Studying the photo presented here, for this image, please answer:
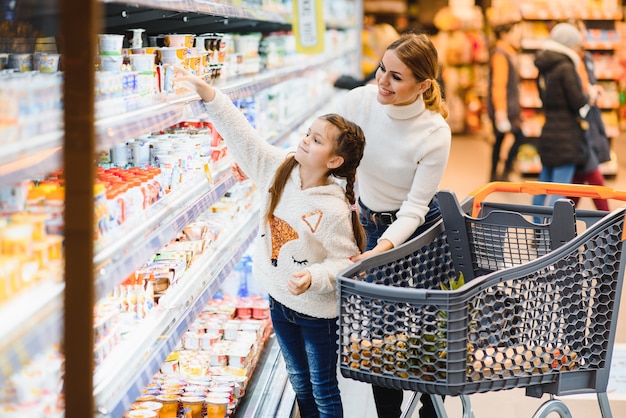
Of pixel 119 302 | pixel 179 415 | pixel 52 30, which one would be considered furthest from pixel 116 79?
pixel 179 415

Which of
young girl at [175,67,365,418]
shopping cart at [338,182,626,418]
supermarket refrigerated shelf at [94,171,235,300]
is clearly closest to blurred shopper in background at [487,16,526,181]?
supermarket refrigerated shelf at [94,171,235,300]

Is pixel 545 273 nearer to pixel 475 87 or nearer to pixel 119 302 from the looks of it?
pixel 119 302

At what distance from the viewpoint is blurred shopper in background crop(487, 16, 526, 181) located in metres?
8.24

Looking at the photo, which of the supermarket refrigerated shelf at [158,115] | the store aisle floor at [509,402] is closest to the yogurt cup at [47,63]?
the supermarket refrigerated shelf at [158,115]

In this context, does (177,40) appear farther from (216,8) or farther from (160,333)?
(160,333)

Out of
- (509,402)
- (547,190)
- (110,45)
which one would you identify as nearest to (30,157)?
(110,45)

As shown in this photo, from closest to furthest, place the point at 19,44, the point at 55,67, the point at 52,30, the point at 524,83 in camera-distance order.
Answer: the point at 52,30 → the point at 19,44 → the point at 55,67 → the point at 524,83

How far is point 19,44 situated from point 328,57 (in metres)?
5.51

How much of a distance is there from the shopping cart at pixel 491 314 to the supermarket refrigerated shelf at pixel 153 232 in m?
0.52

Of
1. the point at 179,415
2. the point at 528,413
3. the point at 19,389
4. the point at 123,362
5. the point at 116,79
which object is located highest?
the point at 116,79

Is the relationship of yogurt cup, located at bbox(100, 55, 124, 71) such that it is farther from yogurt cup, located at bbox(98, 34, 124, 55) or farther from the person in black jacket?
the person in black jacket

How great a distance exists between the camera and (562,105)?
6348 millimetres

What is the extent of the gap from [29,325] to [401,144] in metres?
1.62

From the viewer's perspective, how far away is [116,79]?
2.17 meters
